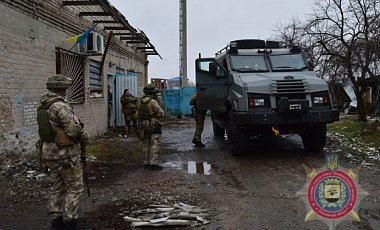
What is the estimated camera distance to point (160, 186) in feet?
20.7

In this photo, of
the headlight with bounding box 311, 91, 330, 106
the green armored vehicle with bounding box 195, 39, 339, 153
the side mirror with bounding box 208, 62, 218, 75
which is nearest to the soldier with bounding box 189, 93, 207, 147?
the green armored vehicle with bounding box 195, 39, 339, 153

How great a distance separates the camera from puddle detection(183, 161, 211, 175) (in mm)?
7442

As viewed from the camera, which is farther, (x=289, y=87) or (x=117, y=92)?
(x=117, y=92)

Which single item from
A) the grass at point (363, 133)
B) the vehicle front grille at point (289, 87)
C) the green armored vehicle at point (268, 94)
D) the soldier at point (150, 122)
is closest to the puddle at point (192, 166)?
the soldier at point (150, 122)

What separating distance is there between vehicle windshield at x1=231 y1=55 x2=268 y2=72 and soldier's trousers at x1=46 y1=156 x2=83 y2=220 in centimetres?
548

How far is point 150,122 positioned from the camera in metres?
7.66

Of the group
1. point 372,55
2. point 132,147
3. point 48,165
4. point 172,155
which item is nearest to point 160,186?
point 48,165

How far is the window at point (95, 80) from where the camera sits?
1251 centimetres

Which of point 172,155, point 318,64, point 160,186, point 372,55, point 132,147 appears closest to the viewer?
point 160,186

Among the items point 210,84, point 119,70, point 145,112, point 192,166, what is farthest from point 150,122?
point 119,70

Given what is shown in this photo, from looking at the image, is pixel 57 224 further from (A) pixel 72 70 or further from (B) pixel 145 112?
(A) pixel 72 70

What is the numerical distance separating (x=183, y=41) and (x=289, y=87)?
20116mm

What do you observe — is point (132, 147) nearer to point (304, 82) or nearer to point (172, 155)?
point (172, 155)

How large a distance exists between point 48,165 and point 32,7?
5.04 metres
